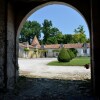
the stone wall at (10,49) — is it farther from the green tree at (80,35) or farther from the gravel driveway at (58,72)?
the green tree at (80,35)

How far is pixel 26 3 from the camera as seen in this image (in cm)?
895

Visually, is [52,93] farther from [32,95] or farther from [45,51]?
[45,51]

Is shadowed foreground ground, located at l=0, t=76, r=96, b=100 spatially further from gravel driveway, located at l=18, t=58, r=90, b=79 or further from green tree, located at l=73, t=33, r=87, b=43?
green tree, located at l=73, t=33, r=87, b=43

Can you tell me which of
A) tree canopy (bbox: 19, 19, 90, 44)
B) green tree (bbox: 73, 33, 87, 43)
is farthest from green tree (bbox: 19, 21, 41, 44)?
green tree (bbox: 73, 33, 87, 43)

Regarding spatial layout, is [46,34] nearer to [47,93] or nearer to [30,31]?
[30,31]

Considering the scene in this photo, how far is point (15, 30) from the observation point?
29.4 feet

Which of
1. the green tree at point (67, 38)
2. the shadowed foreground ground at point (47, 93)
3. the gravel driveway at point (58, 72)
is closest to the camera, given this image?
the shadowed foreground ground at point (47, 93)

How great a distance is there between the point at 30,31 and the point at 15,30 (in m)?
64.9

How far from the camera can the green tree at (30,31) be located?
71.5 metres

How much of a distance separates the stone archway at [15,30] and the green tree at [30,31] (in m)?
62.3

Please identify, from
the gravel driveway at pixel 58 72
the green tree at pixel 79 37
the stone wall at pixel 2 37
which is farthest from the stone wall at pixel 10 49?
the green tree at pixel 79 37

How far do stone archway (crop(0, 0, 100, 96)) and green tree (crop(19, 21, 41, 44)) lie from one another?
204 ft

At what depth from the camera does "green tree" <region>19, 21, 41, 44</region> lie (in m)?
71.5

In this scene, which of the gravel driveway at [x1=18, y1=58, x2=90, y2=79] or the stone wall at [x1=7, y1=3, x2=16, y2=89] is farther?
the gravel driveway at [x1=18, y1=58, x2=90, y2=79]
